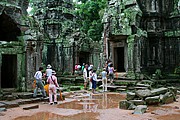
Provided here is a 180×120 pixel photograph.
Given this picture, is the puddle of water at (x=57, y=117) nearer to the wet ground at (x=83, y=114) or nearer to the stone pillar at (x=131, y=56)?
the wet ground at (x=83, y=114)

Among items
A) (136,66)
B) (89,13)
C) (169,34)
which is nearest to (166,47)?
(169,34)

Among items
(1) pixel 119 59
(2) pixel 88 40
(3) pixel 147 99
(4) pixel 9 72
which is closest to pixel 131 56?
(1) pixel 119 59

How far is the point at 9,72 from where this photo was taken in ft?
39.4

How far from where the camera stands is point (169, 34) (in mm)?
16578

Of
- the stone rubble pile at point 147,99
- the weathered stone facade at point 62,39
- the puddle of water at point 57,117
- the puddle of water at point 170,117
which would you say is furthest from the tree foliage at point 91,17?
the puddle of water at point 170,117

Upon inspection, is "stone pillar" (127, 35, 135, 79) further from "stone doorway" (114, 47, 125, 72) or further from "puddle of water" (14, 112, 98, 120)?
"puddle of water" (14, 112, 98, 120)

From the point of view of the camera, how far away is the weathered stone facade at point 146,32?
1595 cm

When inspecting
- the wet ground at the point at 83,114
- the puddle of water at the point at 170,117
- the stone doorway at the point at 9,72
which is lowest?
the puddle of water at the point at 170,117

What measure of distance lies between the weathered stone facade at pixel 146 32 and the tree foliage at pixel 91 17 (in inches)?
515

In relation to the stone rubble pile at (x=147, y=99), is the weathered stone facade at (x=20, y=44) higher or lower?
higher

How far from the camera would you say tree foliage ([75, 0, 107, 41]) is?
101 ft

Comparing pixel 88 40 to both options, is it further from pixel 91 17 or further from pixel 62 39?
pixel 91 17

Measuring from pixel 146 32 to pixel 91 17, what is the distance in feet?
54.4

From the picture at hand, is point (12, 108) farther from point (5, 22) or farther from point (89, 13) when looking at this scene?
point (89, 13)
